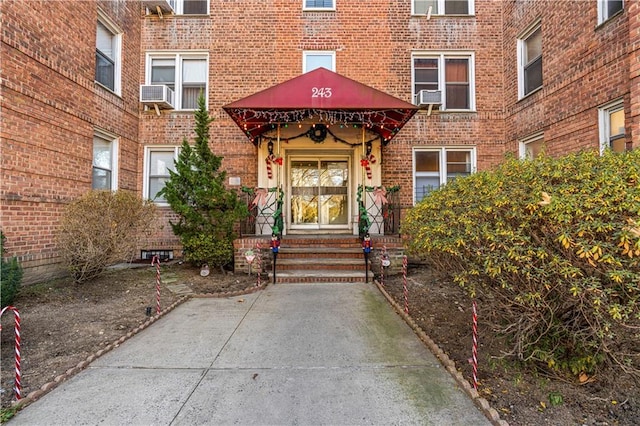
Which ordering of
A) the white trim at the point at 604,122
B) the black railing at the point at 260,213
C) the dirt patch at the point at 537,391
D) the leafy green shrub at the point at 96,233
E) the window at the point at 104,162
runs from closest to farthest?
the dirt patch at the point at 537,391 → the leafy green shrub at the point at 96,233 → the white trim at the point at 604,122 → the window at the point at 104,162 → the black railing at the point at 260,213

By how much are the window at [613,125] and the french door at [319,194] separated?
5901 mm

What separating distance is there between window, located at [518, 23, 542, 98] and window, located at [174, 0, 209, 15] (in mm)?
9094

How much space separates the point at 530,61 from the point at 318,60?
5768 mm

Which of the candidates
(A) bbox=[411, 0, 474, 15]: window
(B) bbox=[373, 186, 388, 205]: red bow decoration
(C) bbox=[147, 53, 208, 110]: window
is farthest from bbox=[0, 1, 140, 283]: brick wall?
(A) bbox=[411, 0, 474, 15]: window

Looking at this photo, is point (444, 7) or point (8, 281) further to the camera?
point (444, 7)

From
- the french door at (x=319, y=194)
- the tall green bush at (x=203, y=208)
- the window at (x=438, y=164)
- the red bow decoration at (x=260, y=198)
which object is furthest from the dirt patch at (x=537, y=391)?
the window at (x=438, y=164)

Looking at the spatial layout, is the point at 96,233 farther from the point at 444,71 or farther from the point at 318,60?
the point at 444,71

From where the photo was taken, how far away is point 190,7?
9.52 meters

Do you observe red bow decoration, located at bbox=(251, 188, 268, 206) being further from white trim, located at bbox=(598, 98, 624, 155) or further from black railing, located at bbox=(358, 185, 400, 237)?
white trim, located at bbox=(598, 98, 624, 155)

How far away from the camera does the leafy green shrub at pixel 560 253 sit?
2258 mm

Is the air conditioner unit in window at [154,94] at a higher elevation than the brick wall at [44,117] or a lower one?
higher

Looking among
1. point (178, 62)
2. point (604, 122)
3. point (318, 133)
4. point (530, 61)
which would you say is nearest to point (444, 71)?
point (530, 61)

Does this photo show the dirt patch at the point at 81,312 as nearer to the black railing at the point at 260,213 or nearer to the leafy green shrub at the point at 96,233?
the leafy green shrub at the point at 96,233

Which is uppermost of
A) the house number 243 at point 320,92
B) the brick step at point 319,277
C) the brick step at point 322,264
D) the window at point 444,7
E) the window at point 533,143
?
the window at point 444,7
